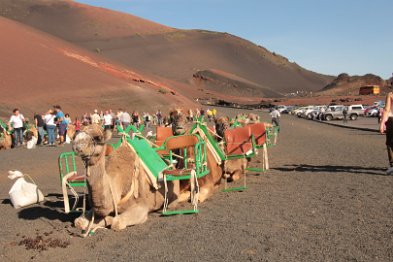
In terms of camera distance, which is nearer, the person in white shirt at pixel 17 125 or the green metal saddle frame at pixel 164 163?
the green metal saddle frame at pixel 164 163

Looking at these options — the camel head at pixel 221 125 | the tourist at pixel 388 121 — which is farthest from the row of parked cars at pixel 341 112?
the camel head at pixel 221 125

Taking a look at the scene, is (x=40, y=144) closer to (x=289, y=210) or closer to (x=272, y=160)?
(x=272, y=160)

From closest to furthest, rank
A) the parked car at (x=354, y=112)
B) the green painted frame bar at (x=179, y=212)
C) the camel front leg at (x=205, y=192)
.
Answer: the green painted frame bar at (x=179, y=212) < the camel front leg at (x=205, y=192) < the parked car at (x=354, y=112)

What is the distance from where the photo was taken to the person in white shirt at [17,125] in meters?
21.4

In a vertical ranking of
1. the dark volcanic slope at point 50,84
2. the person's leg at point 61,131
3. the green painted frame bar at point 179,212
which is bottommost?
the green painted frame bar at point 179,212

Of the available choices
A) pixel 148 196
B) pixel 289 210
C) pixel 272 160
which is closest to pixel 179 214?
pixel 148 196

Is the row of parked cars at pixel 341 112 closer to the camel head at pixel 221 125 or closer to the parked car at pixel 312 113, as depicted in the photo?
the parked car at pixel 312 113

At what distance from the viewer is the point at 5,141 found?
22188mm

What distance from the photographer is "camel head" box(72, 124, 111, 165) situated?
236 inches

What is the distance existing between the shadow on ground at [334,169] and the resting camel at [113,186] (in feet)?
20.1

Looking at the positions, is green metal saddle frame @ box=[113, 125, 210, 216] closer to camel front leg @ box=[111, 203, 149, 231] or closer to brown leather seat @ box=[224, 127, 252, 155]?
camel front leg @ box=[111, 203, 149, 231]

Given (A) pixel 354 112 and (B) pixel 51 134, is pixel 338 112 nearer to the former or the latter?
(A) pixel 354 112

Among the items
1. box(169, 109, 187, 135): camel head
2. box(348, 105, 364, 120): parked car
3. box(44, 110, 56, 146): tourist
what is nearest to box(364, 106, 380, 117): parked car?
box(348, 105, 364, 120): parked car

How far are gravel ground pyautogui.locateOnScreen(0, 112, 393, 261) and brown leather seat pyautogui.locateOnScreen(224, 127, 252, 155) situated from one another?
872 millimetres
